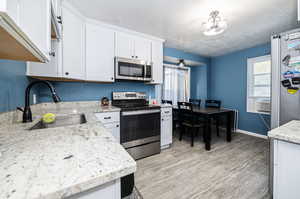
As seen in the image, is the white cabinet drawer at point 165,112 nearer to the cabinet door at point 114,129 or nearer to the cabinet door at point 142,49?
the cabinet door at point 114,129

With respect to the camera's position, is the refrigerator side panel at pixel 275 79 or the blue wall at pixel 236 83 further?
the blue wall at pixel 236 83

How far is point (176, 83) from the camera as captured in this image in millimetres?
4277

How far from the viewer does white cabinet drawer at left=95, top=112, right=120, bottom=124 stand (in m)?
1.85

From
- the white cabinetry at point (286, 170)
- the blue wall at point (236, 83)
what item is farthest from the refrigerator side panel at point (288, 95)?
the blue wall at point (236, 83)

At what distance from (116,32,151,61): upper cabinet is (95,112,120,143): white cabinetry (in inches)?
46.4

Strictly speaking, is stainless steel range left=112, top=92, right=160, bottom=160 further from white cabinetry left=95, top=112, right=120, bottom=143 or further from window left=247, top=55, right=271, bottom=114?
window left=247, top=55, right=271, bottom=114

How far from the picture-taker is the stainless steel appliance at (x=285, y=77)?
3.77ft

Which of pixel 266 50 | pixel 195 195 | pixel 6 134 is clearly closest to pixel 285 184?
pixel 195 195

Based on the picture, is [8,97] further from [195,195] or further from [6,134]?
[195,195]

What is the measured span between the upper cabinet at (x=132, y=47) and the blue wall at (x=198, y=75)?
49.5 inches

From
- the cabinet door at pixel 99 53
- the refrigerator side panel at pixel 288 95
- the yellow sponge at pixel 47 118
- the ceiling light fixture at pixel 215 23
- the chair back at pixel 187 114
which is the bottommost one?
the chair back at pixel 187 114

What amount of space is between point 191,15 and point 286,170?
7.27 feet

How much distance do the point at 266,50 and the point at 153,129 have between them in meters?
3.58

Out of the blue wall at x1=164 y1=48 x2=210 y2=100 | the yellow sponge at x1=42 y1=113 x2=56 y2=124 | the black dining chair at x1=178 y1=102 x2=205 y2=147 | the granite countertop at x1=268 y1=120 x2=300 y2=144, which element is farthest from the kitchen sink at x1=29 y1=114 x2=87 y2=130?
the blue wall at x1=164 y1=48 x2=210 y2=100
